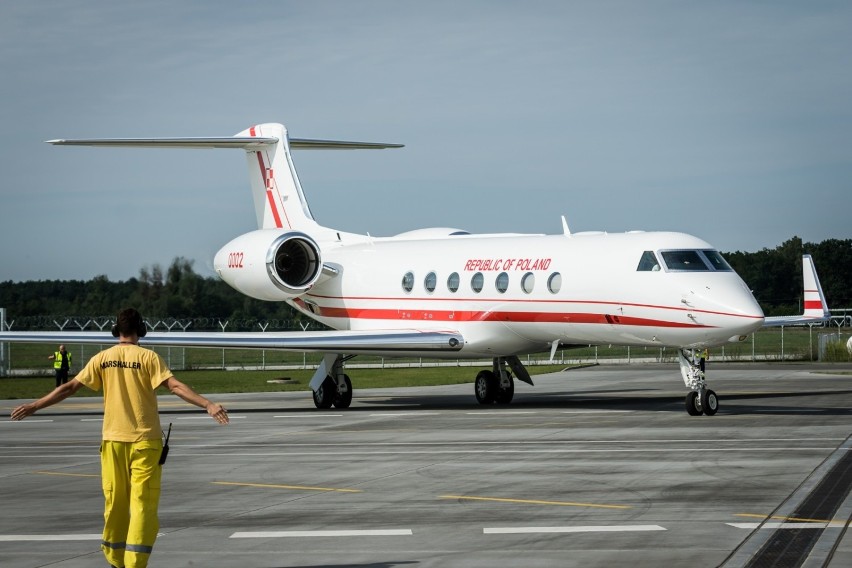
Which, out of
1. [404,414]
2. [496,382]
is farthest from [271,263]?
[496,382]

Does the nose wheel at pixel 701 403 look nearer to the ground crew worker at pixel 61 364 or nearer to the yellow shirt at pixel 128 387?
the yellow shirt at pixel 128 387

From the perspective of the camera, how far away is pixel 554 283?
2277 cm

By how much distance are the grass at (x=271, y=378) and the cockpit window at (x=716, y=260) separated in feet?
53.0

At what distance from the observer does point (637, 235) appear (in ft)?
72.6

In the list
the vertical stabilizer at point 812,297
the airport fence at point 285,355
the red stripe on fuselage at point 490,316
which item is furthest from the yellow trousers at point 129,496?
the airport fence at point 285,355

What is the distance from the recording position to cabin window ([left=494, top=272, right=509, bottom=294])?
23891 millimetres

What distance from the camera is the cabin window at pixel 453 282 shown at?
2505 cm

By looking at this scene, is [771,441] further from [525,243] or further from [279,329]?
[279,329]

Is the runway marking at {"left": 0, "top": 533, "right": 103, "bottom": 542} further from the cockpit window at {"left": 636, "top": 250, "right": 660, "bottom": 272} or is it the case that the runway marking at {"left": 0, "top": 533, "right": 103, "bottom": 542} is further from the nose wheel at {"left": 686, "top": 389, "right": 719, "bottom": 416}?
the cockpit window at {"left": 636, "top": 250, "right": 660, "bottom": 272}

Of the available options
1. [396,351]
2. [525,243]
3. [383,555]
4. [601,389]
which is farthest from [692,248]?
[383,555]

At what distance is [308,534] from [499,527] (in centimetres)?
156

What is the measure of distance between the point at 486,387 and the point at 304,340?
448cm

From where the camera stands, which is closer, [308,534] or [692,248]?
[308,534]

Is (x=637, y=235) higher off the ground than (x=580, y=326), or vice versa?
(x=637, y=235)
